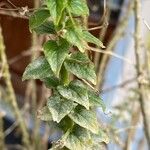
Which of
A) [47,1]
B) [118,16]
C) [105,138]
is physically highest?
[47,1]

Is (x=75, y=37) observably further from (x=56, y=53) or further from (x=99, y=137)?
(x=99, y=137)

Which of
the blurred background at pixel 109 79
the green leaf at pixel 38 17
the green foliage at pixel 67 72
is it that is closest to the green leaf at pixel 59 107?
the green foliage at pixel 67 72

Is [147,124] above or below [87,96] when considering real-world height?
below

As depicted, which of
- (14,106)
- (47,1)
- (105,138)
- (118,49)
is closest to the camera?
(47,1)

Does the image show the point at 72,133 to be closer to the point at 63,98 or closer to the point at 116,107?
the point at 63,98

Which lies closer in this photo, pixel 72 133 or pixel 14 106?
pixel 72 133

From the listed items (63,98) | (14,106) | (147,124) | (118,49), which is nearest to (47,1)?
(63,98)

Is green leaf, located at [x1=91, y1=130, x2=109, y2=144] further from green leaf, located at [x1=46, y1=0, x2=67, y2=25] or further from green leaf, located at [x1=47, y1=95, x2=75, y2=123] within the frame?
green leaf, located at [x1=46, y1=0, x2=67, y2=25]
